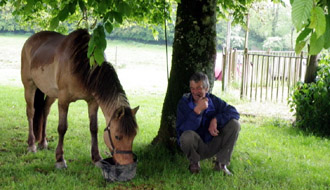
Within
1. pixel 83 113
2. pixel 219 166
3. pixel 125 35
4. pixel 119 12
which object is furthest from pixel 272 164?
pixel 125 35

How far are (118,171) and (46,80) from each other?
6.75 feet

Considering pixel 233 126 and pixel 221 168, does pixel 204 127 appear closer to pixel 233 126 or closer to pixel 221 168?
pixel 233 126

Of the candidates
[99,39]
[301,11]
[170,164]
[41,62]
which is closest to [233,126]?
[170,164]

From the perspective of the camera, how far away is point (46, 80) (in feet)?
16.9

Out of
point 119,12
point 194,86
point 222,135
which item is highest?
point 119,12

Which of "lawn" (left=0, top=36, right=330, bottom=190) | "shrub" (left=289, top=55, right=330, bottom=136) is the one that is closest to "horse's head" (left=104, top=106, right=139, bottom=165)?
"lawn" (left=0, top=36, right=330, bottom=190)

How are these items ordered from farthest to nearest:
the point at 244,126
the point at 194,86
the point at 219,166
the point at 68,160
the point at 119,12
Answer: the point at 244,126 → the point at 68,160 → the point at 219,166 → the point at 194,86 → the point at 119,12

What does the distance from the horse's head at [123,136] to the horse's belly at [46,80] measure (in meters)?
1.55

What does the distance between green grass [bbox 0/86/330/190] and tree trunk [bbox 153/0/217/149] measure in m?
0.85

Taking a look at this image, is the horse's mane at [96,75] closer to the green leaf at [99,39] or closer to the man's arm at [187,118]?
the man's arm at [187,118]

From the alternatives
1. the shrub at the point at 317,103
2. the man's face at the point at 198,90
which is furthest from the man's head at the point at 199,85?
the shrub at the point at 317,103

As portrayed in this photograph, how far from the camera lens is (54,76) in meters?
4.97

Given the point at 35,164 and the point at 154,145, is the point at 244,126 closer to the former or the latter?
Result: the point at 154,145

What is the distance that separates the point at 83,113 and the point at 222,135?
5109mm
